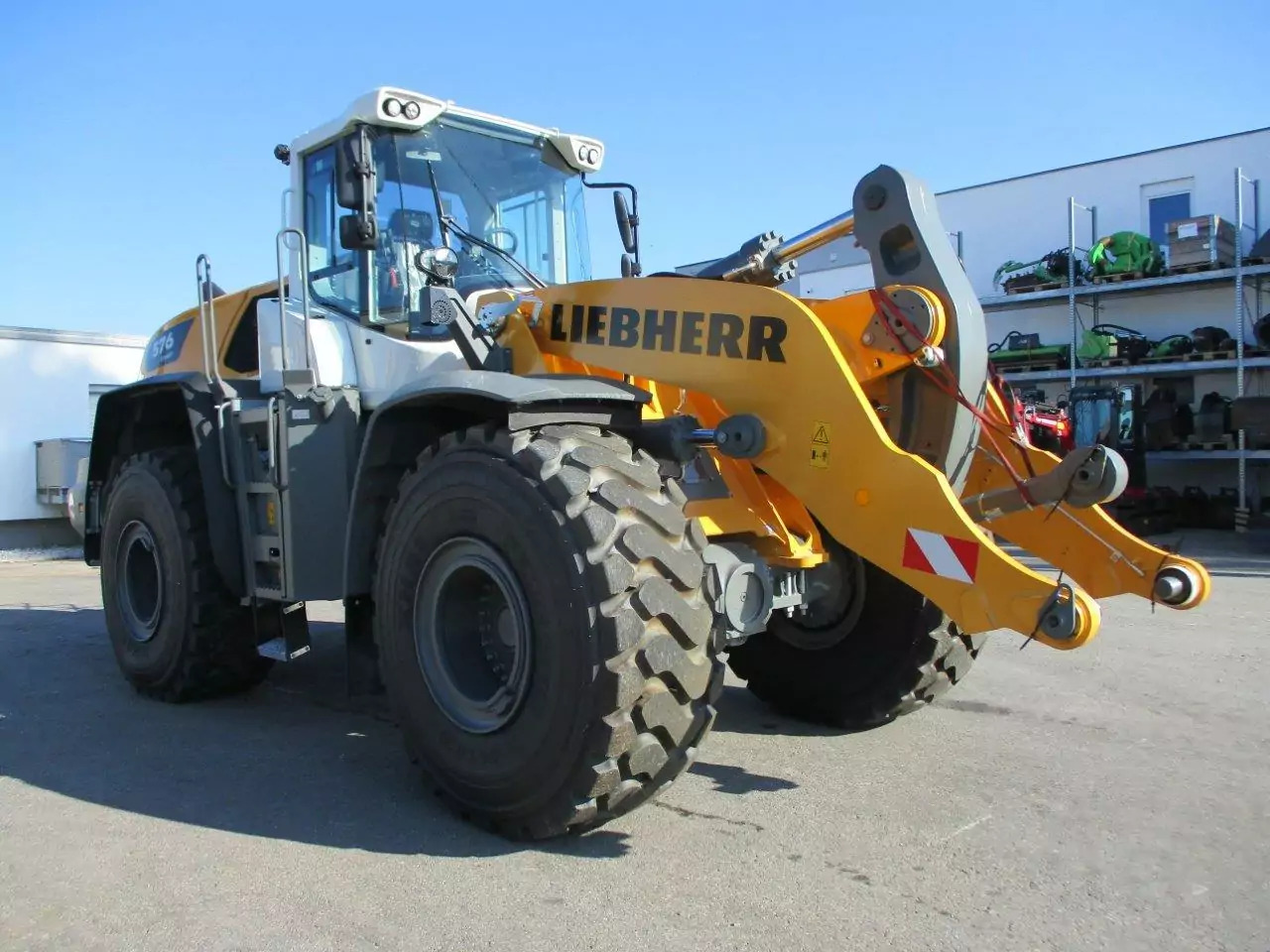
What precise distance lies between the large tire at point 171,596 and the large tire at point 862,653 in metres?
2.87

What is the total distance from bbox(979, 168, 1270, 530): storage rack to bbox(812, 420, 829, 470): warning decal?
12720mm

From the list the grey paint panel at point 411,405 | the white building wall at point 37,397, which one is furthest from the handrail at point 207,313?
the white building wall at point 37,397

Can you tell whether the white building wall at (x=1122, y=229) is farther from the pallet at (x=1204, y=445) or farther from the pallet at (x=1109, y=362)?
the pallet at (x=1204, y=445)

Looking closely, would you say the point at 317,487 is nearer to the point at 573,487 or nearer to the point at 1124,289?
the point at 573,487

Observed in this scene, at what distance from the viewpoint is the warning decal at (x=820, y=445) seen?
3.76 metres

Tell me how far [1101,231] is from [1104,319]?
189cm

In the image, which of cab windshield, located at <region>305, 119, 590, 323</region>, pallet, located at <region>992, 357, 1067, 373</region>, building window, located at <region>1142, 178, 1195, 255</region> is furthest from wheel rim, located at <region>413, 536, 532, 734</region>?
building window, located at <region>1142, 178, 1195, 255</region>

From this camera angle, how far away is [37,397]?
17.6 m

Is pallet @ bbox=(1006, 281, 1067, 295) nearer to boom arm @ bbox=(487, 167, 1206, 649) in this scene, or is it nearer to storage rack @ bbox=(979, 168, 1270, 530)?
storage rack @ bbox=(979, 168, 1270, 530)

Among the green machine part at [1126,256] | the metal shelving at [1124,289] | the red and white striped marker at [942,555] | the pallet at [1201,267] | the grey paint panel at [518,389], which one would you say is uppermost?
the green machine part at [1126,256]

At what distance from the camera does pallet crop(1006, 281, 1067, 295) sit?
1825cm

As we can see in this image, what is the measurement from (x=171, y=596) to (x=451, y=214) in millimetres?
2506

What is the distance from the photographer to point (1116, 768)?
4.48 meters

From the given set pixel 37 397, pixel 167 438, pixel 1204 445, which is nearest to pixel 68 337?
pixel 37 397
